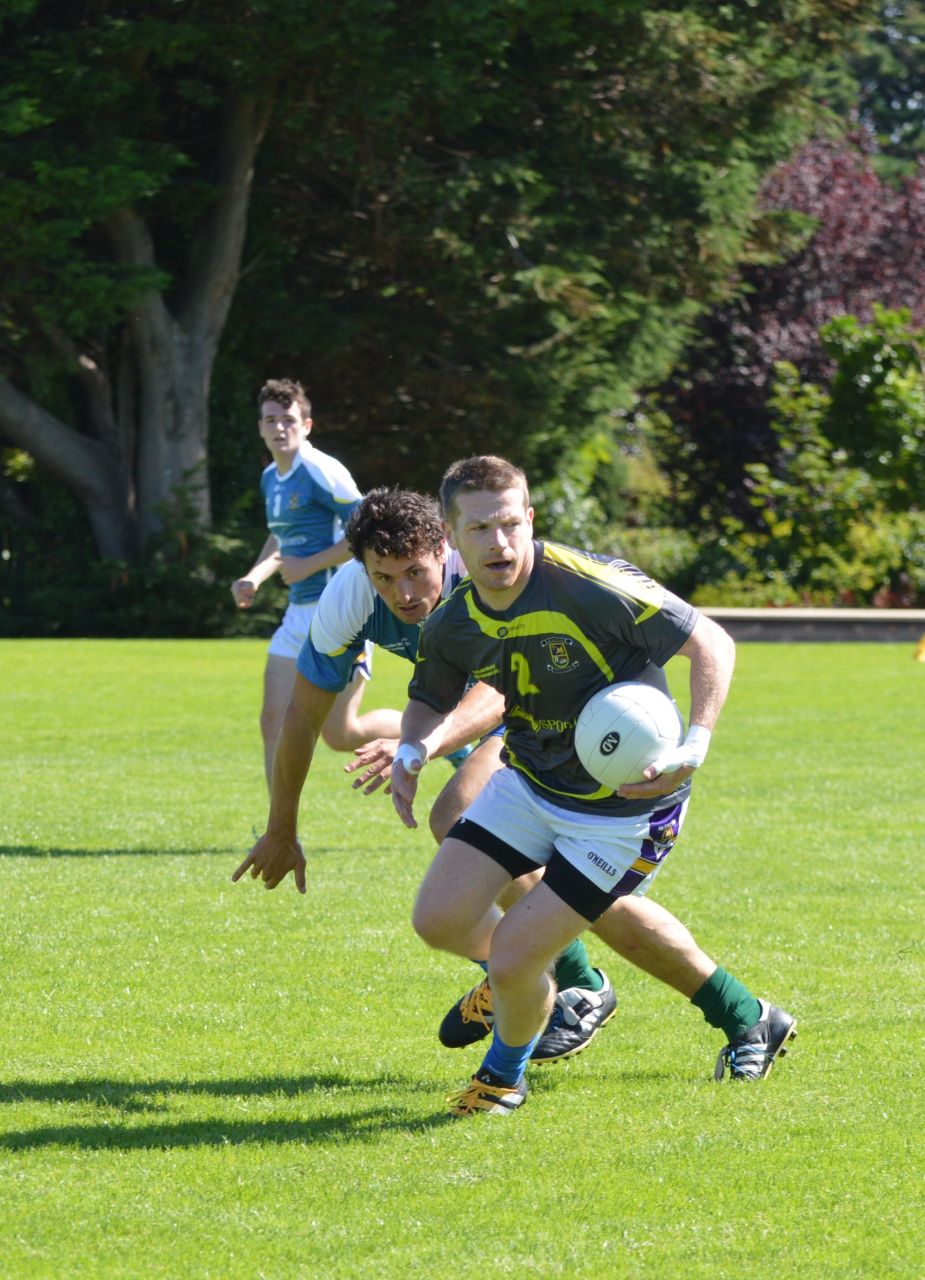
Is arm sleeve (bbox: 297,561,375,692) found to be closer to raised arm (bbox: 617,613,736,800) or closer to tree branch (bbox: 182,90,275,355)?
raised arm (bbox: 617,613,736,800)

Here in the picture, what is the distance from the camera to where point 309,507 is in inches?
362

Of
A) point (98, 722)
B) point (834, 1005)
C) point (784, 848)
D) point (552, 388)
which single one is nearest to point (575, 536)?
point (552, 388)

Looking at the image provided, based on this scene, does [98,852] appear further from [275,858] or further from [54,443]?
[54,443]

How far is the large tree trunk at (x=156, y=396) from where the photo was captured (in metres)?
24.0

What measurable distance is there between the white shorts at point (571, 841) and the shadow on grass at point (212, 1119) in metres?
0.73

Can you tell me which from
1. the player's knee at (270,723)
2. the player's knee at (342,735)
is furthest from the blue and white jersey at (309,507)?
the player's knee at (342,735)

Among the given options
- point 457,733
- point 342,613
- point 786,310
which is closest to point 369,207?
point 786,310

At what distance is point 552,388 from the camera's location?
26.3m

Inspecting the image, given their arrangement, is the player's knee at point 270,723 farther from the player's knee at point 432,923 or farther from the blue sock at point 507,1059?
the blue sock at point 507,1059

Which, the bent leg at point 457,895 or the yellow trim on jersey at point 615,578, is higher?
the yellow trim on jersey at point 615,578

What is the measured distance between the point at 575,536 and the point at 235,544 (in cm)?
721

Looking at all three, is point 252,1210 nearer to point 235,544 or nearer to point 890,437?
point 235,544

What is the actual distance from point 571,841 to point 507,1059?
0.63 m

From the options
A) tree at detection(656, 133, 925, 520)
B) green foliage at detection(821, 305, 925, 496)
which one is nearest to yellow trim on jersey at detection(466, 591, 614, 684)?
green foliage at detection(821, 305, 925, 496)
